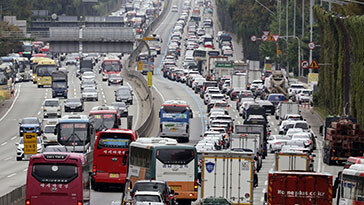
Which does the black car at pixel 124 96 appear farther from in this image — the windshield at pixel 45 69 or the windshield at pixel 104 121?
the windshield at pixel 104 121

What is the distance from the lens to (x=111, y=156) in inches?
1620

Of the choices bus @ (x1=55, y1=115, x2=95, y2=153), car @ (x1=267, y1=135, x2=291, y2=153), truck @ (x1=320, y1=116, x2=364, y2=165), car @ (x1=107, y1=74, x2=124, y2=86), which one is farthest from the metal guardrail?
truck @ (x1=320, y1=116, x2=364, y2=165)

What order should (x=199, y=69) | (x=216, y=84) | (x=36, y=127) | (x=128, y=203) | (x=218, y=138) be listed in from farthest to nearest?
(x=199, y=69), (x=216, y=84), (x=36, y=127), (x=218, y=138), (x=128, y=203)

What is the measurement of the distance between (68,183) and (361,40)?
47.8m

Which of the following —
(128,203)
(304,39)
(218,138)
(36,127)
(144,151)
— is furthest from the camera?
(304,39)

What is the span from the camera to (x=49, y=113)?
88.8m

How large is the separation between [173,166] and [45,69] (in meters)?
85.6

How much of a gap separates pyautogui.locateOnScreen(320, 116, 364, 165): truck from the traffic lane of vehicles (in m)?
16.9

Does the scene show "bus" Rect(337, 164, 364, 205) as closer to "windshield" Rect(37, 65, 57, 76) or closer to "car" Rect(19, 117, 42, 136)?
"car" Rect(19, 117, 42, 136)

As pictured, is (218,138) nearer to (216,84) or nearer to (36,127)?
(36,127)

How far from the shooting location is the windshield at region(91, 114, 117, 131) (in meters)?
63.3

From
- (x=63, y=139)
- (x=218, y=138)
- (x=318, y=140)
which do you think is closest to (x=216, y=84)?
(x=318, y=140)

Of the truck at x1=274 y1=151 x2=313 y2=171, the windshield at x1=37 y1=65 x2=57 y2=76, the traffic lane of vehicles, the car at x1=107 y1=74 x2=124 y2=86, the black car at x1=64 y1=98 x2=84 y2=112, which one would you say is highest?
the windshield at x1=37 y1=65 x2=57 y2=76

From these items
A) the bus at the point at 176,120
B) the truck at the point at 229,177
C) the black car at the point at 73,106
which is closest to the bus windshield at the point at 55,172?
the truck at the point at 229,177
